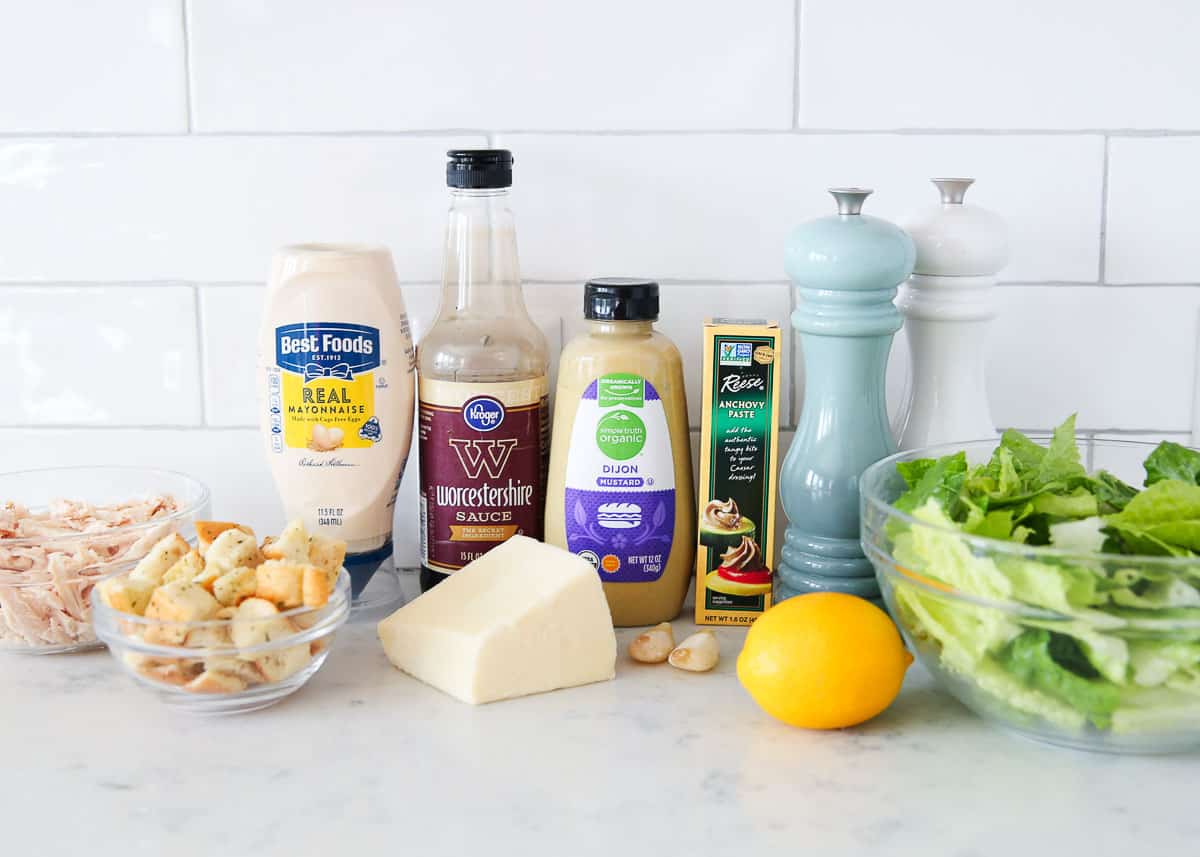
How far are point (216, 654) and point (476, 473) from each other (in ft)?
0.86

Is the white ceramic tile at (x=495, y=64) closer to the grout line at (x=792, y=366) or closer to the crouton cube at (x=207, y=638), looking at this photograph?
the grout line at (x=792, y=366)

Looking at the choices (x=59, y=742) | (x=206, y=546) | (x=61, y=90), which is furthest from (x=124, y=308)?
(x=59, y=742)

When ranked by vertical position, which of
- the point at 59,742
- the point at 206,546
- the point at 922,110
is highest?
the point at 922,110

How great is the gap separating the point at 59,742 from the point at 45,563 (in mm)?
156

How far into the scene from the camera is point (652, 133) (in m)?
1.03

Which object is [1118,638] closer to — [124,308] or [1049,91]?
[1049,91]

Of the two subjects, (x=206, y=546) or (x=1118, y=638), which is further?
(x=206, y=546)

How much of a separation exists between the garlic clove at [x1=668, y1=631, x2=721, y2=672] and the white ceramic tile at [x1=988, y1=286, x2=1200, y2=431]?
360 millimetres

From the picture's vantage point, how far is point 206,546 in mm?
872

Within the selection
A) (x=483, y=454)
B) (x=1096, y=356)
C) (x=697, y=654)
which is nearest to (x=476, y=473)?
(x=483, y=454)

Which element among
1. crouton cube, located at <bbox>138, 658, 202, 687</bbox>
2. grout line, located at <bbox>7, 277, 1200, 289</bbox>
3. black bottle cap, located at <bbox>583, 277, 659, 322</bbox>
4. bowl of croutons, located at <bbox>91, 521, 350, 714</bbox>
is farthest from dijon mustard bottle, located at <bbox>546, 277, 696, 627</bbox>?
crouton cube, located at <bbox>138, 658, 202, 687</bbox>

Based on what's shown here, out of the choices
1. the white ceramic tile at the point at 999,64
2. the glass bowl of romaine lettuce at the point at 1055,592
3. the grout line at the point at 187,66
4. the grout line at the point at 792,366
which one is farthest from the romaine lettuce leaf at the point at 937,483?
the grout line at the point at 187,66

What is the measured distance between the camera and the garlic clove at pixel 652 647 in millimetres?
903

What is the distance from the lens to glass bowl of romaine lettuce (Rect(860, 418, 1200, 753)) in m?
0.70
